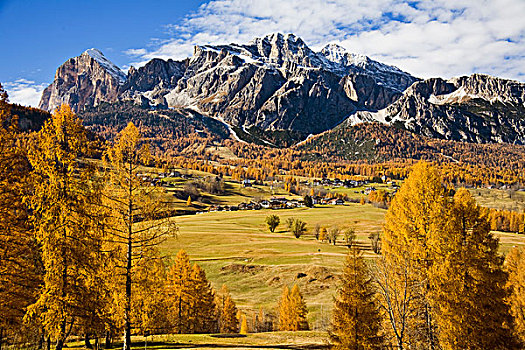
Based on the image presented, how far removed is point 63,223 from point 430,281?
18.2m

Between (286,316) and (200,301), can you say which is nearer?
(200,301)

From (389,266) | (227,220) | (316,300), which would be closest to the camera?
(389,266)

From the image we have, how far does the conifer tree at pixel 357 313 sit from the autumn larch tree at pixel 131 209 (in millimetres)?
11107

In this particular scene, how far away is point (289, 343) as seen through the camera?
28.6m

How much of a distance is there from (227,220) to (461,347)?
123101mm

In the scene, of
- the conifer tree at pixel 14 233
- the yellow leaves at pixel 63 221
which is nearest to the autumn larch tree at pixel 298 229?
the yellow leaves at pixel 63 221

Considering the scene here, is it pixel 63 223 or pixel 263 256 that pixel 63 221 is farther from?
pixel 263 256

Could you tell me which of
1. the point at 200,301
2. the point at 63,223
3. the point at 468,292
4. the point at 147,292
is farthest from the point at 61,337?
the point at 200,301

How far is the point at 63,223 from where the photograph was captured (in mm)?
14828

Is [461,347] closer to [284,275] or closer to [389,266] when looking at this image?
[389,266]

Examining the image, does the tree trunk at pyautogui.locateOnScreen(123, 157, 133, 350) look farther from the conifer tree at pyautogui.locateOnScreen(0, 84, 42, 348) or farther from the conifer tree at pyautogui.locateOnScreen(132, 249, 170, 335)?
the conifer tree at pyautogui.locateOnScreen(0, 84, 42, 348)

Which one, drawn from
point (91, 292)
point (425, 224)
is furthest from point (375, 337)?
point (91, 292)

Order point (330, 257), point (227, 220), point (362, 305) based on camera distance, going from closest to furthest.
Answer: point (362, 305), point (330, 257), point (227, 220)

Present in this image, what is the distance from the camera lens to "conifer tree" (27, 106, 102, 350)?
14414 mm
